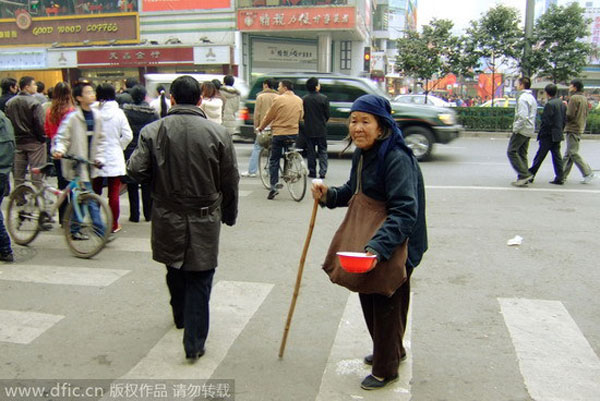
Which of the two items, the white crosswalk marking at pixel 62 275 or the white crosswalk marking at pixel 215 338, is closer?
the white crosswalk marking at pixel 215 338

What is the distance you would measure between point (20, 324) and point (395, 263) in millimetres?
2864

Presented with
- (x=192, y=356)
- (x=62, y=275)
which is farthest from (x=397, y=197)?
(x=62, y=275)

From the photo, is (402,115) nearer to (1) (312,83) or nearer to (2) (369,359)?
(1) (312,83)

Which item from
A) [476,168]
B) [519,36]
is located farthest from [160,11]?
[476,168]

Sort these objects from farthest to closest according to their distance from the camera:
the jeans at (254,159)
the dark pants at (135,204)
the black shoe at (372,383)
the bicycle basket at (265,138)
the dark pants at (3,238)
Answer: the jeans at (254,159)
the bicycle basket at (265,138)
the dark pants at (135,204)
the dark pants at (3,238)
the black shoe at (372,383)

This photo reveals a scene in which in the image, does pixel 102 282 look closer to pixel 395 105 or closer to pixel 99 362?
pixel 99 362

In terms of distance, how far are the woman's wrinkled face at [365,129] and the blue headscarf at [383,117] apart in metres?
0.03

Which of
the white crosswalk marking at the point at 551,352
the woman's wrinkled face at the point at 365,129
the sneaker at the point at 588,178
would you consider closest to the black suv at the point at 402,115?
the sneaker at the point at 588,178

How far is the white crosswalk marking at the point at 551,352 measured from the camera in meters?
3.18

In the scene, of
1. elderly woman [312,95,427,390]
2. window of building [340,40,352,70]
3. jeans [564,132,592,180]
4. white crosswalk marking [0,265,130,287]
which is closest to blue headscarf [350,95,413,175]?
elderly woman [312,95,427,390]

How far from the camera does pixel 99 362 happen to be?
11.6 ft

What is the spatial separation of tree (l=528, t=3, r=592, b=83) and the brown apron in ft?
67.2

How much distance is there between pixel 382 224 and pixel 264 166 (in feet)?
21.5

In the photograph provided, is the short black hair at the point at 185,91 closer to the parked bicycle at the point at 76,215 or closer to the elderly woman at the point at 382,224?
the elderly woman at the point at 382,224
